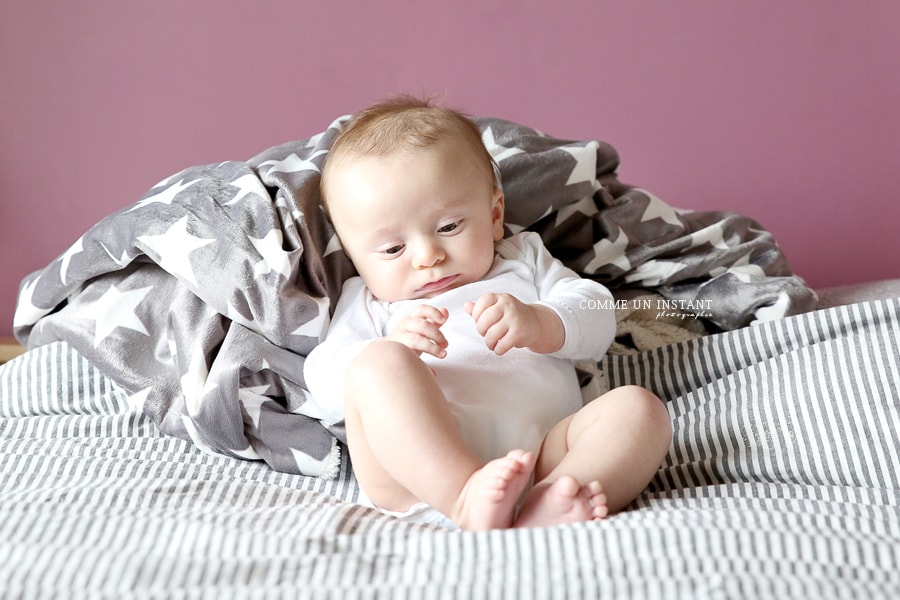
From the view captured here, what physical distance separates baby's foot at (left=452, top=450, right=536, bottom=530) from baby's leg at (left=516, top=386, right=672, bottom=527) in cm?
3

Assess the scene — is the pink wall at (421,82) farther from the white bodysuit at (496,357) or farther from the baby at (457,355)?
the white bodysuit at (496,357)

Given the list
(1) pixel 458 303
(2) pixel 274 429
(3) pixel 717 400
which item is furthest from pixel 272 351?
(3) pixel 717 400

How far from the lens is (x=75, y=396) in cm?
125

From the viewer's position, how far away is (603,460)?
0.88 metres

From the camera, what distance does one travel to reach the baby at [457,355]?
864 millimetres

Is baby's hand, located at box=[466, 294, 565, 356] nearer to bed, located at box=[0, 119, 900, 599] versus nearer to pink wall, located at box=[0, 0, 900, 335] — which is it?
bed, located at box=[0, 119, 900, 599]

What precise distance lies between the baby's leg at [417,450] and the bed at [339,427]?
0.05 meters

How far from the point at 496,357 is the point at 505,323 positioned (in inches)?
3.5

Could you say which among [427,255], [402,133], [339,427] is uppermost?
[402,133]

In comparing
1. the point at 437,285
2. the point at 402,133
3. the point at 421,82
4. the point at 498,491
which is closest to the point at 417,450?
the point at 498,491

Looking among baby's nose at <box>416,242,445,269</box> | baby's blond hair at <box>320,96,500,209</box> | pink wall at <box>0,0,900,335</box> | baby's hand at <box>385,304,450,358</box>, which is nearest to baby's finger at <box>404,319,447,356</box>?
baby's hand at <box>385,304,450,358</box>

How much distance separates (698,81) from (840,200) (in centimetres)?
46

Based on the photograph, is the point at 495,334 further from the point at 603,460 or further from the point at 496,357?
the point at 603,460

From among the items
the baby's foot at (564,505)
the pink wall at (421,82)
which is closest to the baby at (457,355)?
the baby's foot at (564,505)
